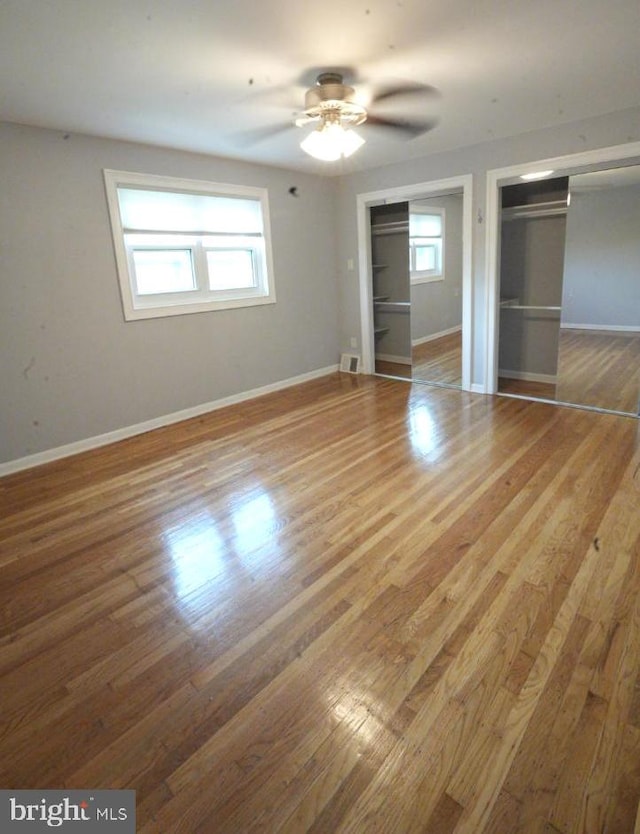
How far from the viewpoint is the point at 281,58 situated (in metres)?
2.32

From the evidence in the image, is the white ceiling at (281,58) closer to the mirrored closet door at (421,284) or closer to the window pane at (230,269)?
the window pane at (230,269)

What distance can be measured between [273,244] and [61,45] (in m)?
2.93

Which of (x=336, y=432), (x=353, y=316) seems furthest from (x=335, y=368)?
(x=336, y=432)

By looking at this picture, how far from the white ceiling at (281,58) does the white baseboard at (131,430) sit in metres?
2.32

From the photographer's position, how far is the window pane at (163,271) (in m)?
4.04

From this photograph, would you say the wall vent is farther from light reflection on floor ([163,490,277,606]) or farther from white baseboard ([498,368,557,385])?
light reflection on floor ([163,490,277,606])

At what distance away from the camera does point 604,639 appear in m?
1.63

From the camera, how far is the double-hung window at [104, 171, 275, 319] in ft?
12.5

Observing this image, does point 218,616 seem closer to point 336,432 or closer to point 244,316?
point 336,432

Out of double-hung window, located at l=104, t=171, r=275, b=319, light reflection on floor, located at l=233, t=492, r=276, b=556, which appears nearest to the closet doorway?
double-hung window, located at l=104, t=171, r=275, b=319

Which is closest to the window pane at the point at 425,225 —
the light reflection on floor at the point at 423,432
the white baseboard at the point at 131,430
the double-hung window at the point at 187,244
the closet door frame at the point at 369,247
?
the closet door frame at the point at 369,247

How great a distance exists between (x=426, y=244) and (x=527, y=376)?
1952 millimetres

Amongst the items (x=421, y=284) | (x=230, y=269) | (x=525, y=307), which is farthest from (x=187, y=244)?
(x=525, y=307)

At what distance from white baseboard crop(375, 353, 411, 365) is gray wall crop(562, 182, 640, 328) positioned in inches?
82.1
